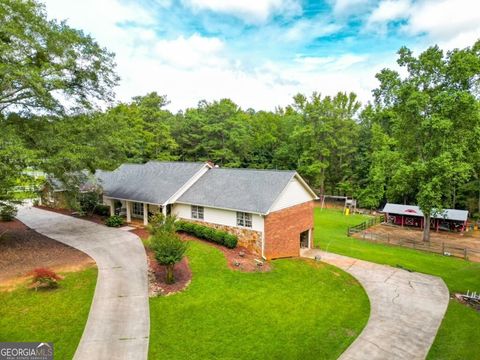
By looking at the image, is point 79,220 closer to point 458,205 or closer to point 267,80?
point 267,80

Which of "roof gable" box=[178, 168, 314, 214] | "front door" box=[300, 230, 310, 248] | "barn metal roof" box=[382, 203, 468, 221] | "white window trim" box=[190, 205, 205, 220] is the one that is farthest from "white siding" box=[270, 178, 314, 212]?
"barn metal roof" box=[382, 203, 468, 221]

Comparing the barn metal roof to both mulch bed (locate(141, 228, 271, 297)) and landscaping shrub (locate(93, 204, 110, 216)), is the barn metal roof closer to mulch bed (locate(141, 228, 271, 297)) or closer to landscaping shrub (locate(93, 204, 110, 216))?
mulch bed (locate(141, 228, 271, 297))

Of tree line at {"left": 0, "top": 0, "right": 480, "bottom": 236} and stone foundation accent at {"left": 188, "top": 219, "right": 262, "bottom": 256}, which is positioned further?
stone foundation accent at {"left": 188, "top": 219, "right": 262, "bottom": 256}

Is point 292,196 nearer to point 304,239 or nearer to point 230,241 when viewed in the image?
point 304,239

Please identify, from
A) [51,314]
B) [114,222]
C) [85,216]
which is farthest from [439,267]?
[85,216]

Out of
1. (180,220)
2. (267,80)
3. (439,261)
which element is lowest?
(439,261)

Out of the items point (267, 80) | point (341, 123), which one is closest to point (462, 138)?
point (341, 123)
